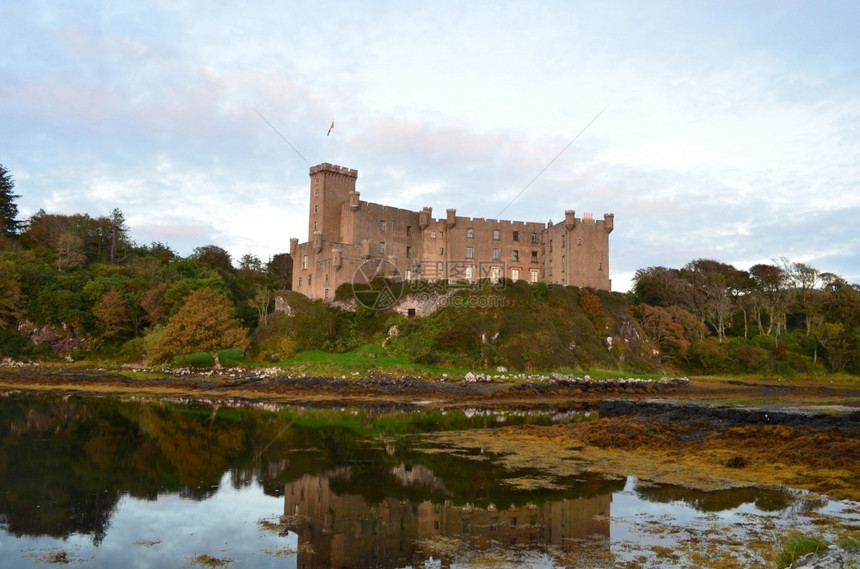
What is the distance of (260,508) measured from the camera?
1185 centimetres

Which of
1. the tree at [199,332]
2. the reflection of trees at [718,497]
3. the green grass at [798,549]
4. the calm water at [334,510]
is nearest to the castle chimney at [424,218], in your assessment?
the tree at [199,332]

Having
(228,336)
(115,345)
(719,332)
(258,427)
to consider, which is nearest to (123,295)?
(115,345)

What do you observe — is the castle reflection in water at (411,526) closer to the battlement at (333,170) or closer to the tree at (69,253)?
the battlement at (333,170)

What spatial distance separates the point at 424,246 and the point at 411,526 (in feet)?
165

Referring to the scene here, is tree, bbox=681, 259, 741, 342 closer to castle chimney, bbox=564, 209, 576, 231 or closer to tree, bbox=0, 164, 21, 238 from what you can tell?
castle chimney, bbox=564, 209, 576, 231

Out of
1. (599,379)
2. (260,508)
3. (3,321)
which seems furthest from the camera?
(3,321)

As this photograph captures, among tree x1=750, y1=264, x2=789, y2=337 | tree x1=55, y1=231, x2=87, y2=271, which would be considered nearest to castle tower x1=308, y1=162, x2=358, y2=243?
tree x1=55, y1=231, x2=87, y2=271

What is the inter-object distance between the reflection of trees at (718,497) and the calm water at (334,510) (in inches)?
1.7

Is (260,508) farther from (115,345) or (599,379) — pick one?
(115,345)

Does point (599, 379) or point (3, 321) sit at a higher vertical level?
point (3, 321)

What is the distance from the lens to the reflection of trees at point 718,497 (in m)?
11.9

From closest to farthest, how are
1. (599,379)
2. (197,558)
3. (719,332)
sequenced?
(197,558) → (599,379) → (719,332)

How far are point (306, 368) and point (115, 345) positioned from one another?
21490 millimetres

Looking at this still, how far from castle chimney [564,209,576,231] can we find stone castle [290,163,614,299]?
9cm
